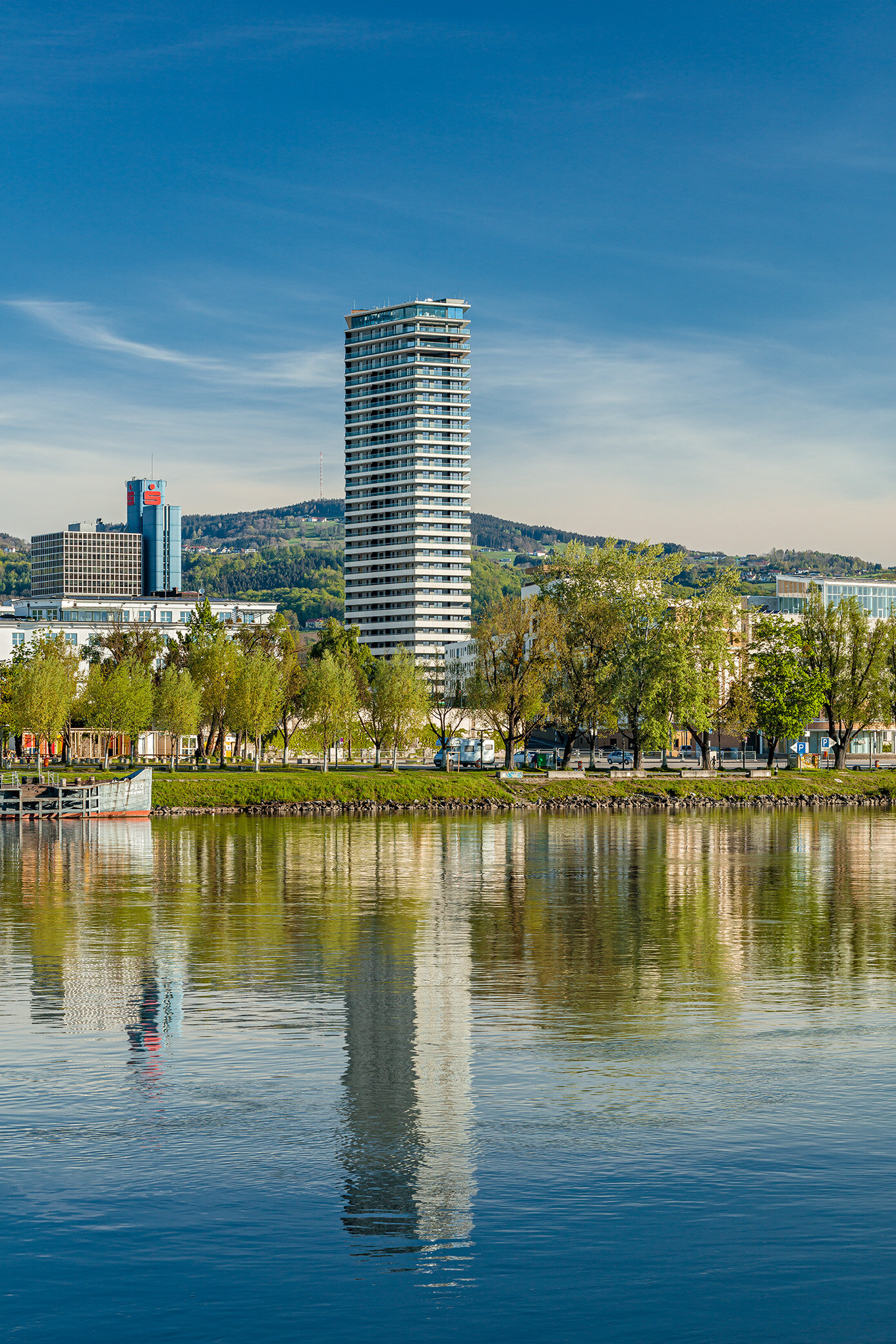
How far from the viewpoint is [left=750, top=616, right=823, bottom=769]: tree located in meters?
145

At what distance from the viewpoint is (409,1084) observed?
2261 centimetres

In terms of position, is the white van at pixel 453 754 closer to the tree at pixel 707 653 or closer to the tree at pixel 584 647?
the tree at pixel 584 647

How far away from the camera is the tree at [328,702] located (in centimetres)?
13750

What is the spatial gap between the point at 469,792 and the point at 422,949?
8695 centimetres

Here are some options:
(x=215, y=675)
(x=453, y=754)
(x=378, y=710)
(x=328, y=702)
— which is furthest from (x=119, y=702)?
(x=453, y=754)

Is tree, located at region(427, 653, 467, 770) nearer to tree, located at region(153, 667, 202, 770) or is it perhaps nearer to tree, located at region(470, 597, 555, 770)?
tree, located at region(470, 597, 555, 770)

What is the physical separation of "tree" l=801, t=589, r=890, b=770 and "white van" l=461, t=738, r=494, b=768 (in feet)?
128

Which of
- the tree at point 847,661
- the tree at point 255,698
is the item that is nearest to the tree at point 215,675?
the tree at point 255,698

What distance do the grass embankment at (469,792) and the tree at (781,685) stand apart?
626 centimetres

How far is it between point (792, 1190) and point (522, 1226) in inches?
150

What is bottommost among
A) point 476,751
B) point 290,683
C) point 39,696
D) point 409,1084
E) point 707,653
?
point 409,1084

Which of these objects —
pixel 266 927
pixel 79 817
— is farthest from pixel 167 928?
pixel 79 817

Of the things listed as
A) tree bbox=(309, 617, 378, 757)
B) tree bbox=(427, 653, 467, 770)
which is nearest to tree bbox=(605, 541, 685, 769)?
tree bbox=(427, 653, 467, 770)

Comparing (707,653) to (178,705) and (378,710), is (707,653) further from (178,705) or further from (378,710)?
(178,705)
